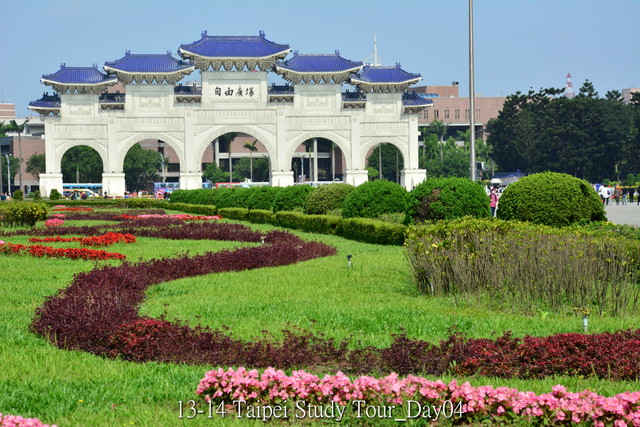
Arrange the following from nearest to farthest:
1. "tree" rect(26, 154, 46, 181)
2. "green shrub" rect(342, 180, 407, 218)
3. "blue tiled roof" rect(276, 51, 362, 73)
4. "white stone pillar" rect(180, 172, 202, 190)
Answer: "green shrub" rect(342, 180, 407, 218) < "white stone pillar" rect(180, 172, 202, 190) < "blue tiled roof" rect(276, 51, 362, 73) < "tree" rect(26, 154, 46, 181)

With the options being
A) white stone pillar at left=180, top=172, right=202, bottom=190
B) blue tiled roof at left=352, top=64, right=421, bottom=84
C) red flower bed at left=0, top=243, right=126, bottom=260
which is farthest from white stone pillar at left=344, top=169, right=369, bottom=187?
red flower bed at left=0, top=243, right=126, bottom=260

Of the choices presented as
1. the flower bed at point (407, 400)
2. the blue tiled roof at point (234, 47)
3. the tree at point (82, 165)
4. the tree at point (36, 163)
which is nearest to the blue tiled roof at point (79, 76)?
the blue tiled roof at point (234, 47)

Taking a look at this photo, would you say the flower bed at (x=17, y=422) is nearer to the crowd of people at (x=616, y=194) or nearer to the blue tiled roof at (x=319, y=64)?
the crowd of people at (x=616, y=194)

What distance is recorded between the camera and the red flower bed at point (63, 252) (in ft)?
41.9

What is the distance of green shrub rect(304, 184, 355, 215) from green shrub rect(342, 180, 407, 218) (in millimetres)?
2632

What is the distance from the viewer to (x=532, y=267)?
7.73 metres

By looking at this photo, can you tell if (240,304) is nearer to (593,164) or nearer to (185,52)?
(185,52)

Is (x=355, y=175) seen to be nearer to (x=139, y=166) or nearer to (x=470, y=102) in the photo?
(x=139, y=166)

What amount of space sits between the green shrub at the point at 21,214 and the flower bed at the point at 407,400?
57.5 feet

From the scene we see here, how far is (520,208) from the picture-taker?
42.4 ft

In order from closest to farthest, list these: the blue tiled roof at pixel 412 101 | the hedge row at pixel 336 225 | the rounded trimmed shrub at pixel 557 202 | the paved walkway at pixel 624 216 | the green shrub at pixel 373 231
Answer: the rounded trimmed shrub at pixel 557 202 → the green shrub at pixel 373 231 → the hedge row at pixel 336 225 → the paved walkway at pixel 624 216 → the blue tiled roof at pixel 412 101

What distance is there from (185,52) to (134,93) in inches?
160

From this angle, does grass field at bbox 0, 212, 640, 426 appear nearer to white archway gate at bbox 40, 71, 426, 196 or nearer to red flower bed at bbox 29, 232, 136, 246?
red flower bed at bbox 29, 232, 136, 246

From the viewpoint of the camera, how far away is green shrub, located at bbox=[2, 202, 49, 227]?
20703mm
